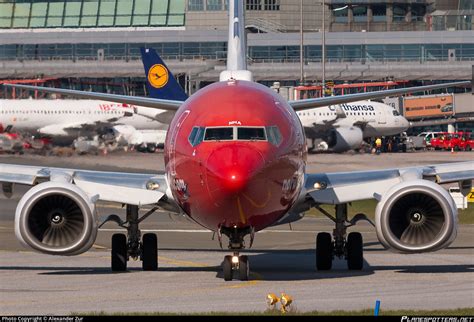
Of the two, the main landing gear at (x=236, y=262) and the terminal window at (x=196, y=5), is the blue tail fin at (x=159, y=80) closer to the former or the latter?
the terminal window at (x=196, y=5)

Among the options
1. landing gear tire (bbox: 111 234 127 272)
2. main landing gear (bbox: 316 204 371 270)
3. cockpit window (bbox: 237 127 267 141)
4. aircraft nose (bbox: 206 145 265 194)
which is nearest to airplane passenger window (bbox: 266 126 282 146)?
cockpit window (bbox: 237 127 267 141)

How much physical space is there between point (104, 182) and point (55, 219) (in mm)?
1524

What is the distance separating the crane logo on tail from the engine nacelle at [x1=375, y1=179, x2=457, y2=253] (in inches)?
2356

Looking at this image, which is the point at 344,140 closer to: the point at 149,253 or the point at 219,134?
the point at 149,253

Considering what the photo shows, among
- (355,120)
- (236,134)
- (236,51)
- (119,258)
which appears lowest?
(119,258)

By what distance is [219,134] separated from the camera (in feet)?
76.0

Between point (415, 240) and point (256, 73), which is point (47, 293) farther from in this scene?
point (256, 73)

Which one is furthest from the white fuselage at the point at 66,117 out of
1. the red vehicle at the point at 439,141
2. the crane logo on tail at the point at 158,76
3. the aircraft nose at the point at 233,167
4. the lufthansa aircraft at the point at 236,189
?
the aircraft nose at the point at 233,167

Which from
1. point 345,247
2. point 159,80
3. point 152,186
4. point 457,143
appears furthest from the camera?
point 457,143

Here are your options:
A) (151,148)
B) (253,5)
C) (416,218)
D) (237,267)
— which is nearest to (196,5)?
(253,5)

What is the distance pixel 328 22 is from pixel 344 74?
94.0 ft

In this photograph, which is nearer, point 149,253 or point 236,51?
point 149,253

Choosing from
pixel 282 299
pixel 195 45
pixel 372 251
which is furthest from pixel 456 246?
pixel 195 45

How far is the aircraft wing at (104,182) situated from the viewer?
26281 millimetres
